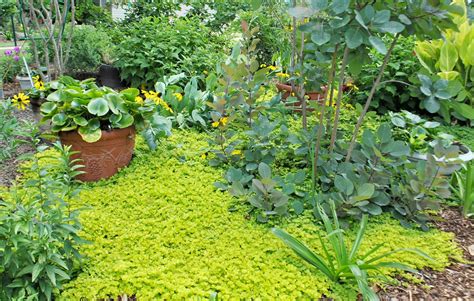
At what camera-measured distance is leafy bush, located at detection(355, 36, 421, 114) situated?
159 inches

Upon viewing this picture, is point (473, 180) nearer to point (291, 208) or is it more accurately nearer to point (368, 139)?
point (368, 139)

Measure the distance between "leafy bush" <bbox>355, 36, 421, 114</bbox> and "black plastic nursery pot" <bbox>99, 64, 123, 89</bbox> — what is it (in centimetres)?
303

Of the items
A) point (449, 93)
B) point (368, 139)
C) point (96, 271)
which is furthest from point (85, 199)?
point (449, 93)

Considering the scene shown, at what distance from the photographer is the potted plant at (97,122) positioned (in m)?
2.54

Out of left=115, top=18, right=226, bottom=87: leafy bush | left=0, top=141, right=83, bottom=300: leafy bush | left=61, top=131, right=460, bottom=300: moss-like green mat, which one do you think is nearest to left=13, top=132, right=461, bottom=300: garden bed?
left=61, top=131, right=460, bottom=300: moss-like green mat

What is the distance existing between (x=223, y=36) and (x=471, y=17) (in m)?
4.71

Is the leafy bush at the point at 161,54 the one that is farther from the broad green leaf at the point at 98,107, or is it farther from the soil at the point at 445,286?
the soil at the point at 445,286

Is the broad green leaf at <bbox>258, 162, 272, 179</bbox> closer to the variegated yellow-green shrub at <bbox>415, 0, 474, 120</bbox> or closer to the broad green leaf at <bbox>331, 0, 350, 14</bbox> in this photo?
the broad green leaf at <bbox>331, 0, 350, 14</bbox>

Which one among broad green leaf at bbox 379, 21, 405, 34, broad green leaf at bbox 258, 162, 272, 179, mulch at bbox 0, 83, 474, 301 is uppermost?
broad green leaf at bbox 379, 21, 405, 34

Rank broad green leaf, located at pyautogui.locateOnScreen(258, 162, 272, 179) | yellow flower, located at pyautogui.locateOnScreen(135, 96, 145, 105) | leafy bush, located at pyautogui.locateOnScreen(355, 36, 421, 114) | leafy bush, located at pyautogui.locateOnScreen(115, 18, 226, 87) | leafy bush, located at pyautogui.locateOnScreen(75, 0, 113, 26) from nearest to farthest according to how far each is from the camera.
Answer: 1. broad green leaf, located at pyautogui.locateOnScreen(258, 162, 272, 179)
2. yellow flower, located at pyautogui.locateOnScreen(135, 96, 145, 105)
3. leafy bush, located at pyautogui.locateOnScreen(355, 36, 421, 114)
4. leafy bush, located at pyautogui.locateOnScreen(115, 18, 226, 87)
5. leafy bush, located at pyautogui.locateOnScreen(75, 0, 113, 26)

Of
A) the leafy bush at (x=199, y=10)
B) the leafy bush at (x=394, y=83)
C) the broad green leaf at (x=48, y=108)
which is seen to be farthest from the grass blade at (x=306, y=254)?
the leafy bush at (x=199, y=10)

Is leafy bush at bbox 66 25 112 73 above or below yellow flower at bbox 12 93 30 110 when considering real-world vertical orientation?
below

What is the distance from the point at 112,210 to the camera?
2.32 m

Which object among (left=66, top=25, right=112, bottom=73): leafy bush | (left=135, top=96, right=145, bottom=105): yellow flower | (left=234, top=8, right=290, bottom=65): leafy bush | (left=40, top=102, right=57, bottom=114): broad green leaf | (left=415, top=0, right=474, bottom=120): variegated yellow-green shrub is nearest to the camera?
(left=40, top=102, right=57, bottom=114): broad green leaf
